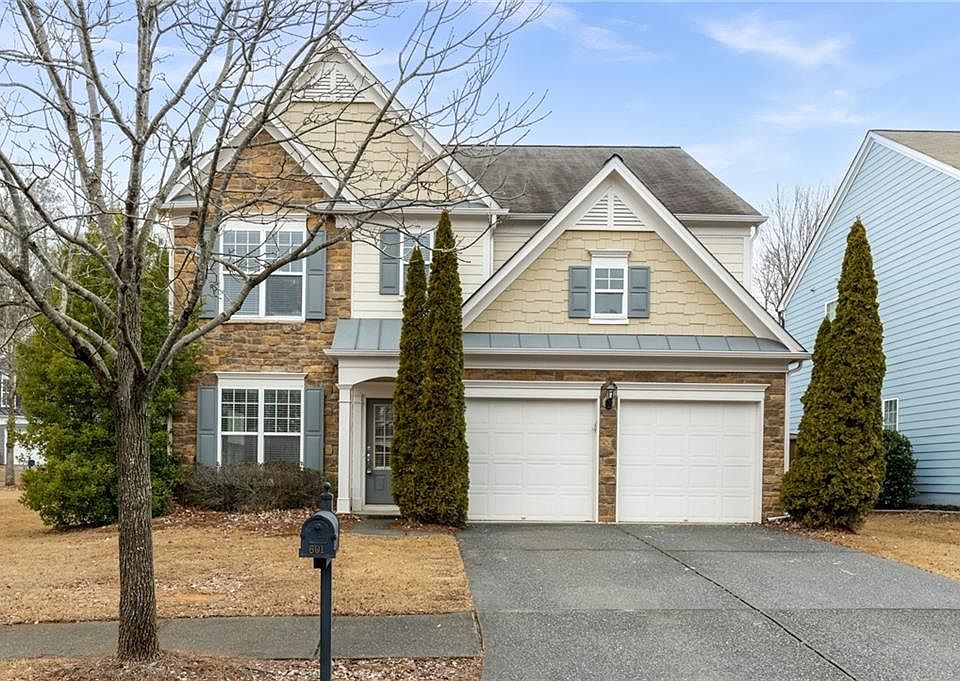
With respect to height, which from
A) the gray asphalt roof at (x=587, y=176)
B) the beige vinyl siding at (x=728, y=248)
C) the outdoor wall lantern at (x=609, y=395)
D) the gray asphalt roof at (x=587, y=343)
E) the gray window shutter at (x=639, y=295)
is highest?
the gray asphalt roof at (x=587, y=176)

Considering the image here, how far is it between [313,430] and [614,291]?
559 cm

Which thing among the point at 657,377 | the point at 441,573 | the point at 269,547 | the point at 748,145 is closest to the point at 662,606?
the point at 441,573

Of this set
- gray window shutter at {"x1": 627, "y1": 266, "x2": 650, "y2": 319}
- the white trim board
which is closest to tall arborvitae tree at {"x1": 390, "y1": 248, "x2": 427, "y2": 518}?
the white trim board

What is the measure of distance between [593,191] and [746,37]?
3.68 m

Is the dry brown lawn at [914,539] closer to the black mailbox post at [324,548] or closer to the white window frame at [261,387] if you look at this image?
the black mailbox post at [324,548]

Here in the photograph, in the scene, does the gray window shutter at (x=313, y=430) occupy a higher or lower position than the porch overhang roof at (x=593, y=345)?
lower

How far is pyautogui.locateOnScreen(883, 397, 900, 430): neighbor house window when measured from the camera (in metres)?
19.4

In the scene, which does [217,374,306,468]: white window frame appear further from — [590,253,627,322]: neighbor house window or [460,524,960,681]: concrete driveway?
[590,253,627,322]: neighbor house window

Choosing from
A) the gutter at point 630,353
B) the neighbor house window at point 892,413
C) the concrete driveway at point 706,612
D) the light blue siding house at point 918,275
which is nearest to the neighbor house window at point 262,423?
the gutter at point 630,353

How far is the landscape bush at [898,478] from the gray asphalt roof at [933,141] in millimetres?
5766

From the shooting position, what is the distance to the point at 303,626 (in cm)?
710

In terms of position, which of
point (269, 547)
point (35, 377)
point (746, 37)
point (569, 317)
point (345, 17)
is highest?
point (746, 37)

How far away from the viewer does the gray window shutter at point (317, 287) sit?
1511 cm

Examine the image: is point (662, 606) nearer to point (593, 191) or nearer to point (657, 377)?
point (657, 377)
